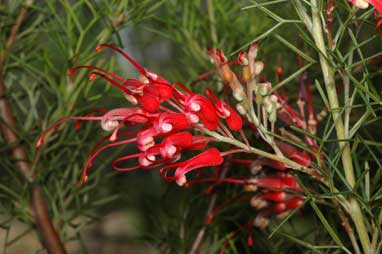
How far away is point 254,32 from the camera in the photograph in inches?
24.1

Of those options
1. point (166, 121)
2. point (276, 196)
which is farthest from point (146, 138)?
point (276, 196)

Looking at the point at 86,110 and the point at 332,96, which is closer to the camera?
the point at 332,96

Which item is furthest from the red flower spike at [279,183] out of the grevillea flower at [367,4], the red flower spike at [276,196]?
the grevillea flower at [367,4]

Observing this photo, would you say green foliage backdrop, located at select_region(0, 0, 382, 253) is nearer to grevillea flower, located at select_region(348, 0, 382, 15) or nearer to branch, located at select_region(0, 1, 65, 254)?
branch, located at select_region(0, 1, 65, 254)

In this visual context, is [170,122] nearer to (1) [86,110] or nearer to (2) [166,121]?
→ (2) [166,121]

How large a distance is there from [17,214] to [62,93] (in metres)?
0.10

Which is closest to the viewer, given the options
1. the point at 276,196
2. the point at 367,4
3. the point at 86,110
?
the point at 367,4

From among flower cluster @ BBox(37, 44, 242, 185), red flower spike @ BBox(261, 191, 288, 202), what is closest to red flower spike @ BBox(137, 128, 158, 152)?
flower cluster @ BBox(37, 44, 242, 185)

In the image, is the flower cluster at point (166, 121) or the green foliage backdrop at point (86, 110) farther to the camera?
the green foliage backdrop at point (86, 110)

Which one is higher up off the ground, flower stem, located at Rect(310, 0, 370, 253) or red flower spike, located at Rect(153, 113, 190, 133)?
red flower spike, located at Rect(153, 113, 190, 133)

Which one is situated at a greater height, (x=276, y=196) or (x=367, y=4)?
(x=367, y=4)

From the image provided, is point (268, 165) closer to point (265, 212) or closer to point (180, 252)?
point (265, 212)

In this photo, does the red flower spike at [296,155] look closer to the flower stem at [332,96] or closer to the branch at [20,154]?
the flower stem at [332,96]

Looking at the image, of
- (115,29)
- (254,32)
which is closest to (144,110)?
(115,29)
